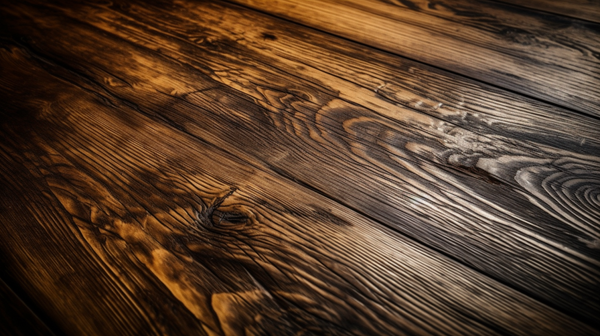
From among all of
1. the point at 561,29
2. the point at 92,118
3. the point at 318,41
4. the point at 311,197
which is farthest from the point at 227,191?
the point at 561,29

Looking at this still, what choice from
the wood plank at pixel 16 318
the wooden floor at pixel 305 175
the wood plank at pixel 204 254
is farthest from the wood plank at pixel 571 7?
the wood plank at pixel 16 318

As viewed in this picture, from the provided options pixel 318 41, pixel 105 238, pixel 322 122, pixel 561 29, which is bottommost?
pixel 105 238

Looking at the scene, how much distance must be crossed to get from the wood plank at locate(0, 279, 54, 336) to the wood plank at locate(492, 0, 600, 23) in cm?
110

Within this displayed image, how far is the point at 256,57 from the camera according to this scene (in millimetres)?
798

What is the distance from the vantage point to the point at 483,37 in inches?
32.9

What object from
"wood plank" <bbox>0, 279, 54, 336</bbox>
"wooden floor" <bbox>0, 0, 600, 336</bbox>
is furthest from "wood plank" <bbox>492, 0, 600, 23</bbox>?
"wood plank" <bbox>0, 279, 54, 336</bbox>

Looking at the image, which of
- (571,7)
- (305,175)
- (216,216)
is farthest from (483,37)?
(216,216)

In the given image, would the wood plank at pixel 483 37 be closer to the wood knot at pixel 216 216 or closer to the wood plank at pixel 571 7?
the wood plank at pixel 571 7

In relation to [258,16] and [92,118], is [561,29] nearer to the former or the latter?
[258,16]

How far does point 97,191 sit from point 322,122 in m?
0.36

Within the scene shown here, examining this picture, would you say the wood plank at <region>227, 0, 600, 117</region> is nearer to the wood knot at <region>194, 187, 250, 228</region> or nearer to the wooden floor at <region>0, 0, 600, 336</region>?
the wooden floor at <region>0, 0, 600, 336</region>

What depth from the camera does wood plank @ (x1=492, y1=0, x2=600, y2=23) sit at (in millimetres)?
886

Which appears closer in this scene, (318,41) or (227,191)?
(227,191)

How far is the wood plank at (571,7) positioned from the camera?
2.91 ft
